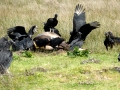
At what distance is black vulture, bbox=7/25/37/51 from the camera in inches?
459

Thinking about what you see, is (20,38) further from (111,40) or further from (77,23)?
(111,40)

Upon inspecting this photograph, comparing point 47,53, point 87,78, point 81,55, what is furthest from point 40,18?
point 87,78

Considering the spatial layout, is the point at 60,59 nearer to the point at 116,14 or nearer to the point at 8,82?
the point at 8,82

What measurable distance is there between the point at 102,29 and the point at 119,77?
616cm

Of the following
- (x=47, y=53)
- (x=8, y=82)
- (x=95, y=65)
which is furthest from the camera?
(x=47, y=53)

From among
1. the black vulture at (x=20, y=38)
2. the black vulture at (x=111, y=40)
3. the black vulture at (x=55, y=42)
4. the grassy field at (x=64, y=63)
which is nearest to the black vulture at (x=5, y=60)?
the grassy field at (x=64, y=63)

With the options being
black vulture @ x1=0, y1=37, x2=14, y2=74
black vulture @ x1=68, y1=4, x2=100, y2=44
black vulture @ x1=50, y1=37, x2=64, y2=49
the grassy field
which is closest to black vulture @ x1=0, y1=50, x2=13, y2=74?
black vulture @ x1=0, y1=37, x2=14, y2=74

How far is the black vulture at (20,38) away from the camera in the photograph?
1166 cm

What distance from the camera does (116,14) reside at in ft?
55.6

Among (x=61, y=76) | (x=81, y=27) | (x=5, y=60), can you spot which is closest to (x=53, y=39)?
(x=81, y=27)

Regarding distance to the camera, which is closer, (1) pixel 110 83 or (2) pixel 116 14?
(1) pixel 110 83

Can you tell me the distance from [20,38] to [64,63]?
3.06 metres

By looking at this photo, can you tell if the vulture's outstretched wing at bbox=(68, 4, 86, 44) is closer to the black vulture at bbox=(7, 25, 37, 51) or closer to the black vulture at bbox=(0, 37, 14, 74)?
the black vulture at bbox=(7, 25, 37, 51)

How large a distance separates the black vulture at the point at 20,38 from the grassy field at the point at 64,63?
1.61ft
